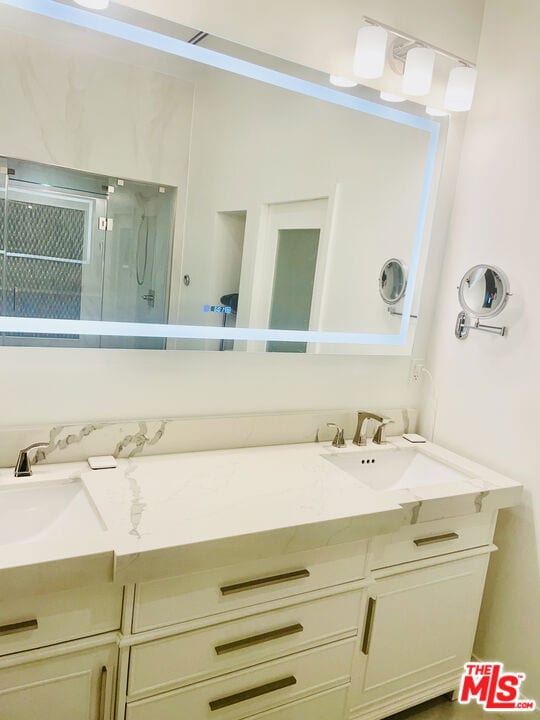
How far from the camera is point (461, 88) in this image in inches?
75.1

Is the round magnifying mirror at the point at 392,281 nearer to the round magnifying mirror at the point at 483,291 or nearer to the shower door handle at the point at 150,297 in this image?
the round magnifying mirror at the point at 483,291

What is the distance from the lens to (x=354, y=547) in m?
1.43

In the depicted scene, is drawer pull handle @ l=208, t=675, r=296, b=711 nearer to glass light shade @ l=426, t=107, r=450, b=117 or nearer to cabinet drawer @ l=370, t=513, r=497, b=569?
cabinet drawer @ l=370, t=513, r=497, b=569

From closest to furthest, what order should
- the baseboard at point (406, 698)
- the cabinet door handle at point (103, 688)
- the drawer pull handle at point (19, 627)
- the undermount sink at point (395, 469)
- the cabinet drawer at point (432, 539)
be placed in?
the drawer pull handle at point (19, 627) < the cabinet door handle at point (103, 688) < the cabinet drawer at point (432, 539) < the baseboard at point (406, 698) < the undermount sink at point (395, 469)

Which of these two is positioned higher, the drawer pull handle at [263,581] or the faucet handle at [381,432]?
the faucet handle at [381,432]

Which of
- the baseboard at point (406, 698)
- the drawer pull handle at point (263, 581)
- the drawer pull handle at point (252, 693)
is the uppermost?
the drawer pull handle at point (263, 581)

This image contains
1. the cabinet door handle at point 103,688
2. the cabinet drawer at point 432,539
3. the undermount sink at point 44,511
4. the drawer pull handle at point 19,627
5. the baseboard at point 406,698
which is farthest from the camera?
the baseboard at point 406,698

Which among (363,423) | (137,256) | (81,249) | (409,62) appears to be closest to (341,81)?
(409,62)

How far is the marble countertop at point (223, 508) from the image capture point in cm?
107

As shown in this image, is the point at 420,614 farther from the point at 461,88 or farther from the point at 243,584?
the point at 461,88

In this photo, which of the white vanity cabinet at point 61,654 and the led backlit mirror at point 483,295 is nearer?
the white vanity cabinet at point 61,654

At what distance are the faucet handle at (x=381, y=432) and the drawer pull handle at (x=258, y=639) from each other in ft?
2.69

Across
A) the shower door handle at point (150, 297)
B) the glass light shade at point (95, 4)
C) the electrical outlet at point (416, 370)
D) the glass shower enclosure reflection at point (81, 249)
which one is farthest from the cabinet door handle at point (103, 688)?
the glass light shade at point (95, 4)

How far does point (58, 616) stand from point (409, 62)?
200cm
